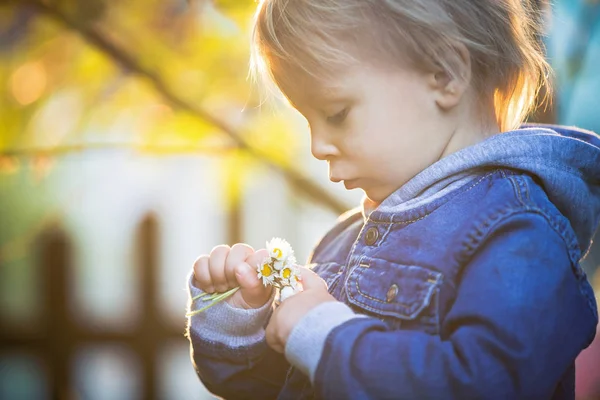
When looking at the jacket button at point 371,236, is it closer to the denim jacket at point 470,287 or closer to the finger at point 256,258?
the denim jacket at point 470,287

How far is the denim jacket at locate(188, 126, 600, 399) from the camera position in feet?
3.36

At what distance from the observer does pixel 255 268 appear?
4.29 ft

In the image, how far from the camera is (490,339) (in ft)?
3.33

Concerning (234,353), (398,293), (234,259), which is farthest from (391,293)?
(234,353)

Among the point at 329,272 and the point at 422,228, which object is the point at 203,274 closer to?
the point at 329,272

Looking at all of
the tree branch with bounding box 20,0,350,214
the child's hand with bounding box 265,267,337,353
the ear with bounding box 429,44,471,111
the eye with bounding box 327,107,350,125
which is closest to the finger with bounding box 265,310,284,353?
the child's hand with bounding box 265,267,337,353

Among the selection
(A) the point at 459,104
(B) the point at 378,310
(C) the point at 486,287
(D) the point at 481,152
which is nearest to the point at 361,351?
(B) the point at 378,310

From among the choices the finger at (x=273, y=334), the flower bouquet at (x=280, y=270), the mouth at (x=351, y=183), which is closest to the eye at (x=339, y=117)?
the mouth at (x=351, y=183)

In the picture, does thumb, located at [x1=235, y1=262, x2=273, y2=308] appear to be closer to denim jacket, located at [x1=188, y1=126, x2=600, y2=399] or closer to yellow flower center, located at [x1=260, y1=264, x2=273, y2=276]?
yellow flower center, located at [x1=260, y1=264, x2=273, y2=276]

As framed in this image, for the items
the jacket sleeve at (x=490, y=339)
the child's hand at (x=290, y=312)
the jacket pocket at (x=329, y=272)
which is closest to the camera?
the jacket sleeve at (x=490, y=339)

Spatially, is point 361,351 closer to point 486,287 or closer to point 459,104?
point 486,287

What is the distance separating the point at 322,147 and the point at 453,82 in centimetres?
27

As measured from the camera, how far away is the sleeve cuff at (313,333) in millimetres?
1094

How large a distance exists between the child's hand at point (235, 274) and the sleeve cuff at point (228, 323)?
15mm
